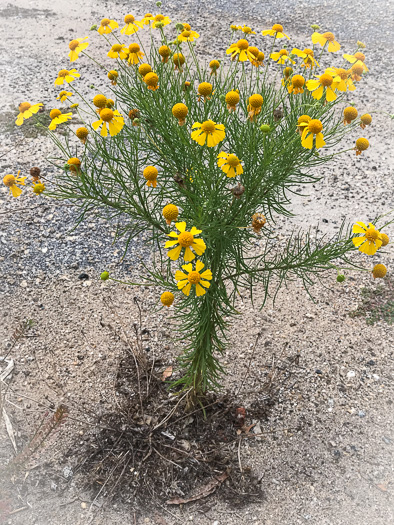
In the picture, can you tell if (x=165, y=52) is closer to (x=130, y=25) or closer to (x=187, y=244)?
(x=130, y=25)

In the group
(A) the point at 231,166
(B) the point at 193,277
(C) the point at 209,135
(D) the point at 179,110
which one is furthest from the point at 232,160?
(B) the point at 193,277

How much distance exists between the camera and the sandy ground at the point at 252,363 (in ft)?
7.73

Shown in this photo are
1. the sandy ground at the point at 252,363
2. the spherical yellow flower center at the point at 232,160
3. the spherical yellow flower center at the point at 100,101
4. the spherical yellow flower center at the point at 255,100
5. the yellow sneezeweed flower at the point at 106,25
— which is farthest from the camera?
the sandy ground at the point at 252,363

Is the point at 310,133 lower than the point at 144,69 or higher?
lower

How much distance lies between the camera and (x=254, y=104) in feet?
5.62

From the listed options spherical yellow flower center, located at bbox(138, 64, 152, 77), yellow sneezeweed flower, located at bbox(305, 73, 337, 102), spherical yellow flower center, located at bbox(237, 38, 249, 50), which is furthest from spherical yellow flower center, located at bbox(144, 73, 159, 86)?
yellow sneezeweed flower, located at bbox(305, 73, 337, 102)

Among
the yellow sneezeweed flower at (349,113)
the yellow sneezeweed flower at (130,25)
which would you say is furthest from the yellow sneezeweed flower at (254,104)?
the yellow sneezeweed flower at (130,25)

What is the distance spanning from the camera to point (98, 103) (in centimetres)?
181

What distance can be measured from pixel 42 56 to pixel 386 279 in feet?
17.6

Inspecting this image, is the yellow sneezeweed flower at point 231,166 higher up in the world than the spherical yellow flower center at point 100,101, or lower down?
lower down

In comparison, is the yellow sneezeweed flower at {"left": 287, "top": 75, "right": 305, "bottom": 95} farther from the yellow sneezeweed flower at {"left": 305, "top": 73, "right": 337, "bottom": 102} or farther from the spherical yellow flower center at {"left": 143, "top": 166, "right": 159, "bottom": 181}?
the spherical yellow flower center at {"left": 143, "top": 166, "right": 159, "bottom": 181}

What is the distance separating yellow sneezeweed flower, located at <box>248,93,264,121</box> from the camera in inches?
66.5

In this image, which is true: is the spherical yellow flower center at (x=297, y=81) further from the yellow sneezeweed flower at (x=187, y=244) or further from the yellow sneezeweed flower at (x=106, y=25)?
the yellow sneezeweed flower at (x=106, y=25)

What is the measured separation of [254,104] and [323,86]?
0.31 m
